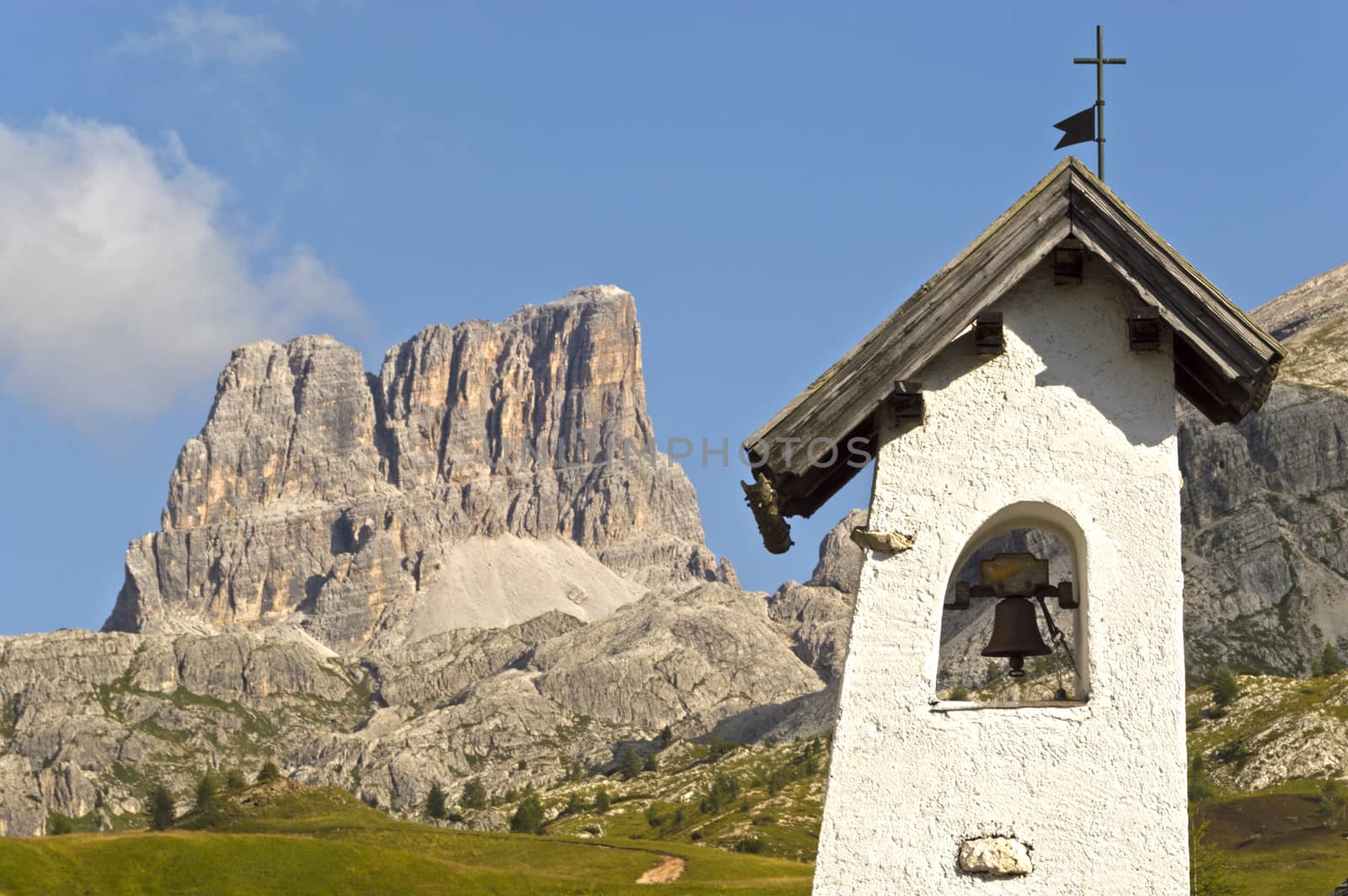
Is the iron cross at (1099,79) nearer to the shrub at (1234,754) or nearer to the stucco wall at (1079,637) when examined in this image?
the stucco wall at (1079,637)

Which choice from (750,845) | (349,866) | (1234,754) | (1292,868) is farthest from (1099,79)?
(1234,754)

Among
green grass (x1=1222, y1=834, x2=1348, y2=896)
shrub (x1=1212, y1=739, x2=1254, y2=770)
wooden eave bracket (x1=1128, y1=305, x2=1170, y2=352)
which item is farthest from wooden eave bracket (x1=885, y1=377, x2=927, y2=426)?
shrub (x1=1212, y1=739, x2=1254, y2=770)

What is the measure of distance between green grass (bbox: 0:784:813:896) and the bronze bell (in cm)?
7556

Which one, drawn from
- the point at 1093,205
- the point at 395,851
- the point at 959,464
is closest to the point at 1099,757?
the point at 959,464

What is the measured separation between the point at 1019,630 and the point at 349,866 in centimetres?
8784

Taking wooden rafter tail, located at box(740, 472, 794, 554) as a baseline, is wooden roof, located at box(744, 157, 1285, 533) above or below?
above

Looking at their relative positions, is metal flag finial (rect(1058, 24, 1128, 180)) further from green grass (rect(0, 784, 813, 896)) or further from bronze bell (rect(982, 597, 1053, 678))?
green grass (rect(0, 784, 813, 896))

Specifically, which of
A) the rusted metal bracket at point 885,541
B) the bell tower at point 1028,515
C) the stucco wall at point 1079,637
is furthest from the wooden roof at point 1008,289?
the rusted metal bracket at point 885,541

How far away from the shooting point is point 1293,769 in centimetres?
17488

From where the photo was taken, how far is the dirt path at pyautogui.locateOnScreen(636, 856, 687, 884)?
363 ft

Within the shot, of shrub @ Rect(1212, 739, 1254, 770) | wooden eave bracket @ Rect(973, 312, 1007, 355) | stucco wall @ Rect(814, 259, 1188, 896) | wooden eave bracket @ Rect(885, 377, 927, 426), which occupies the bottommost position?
stucco wall @ Rect(814, 259, 1188, 896)

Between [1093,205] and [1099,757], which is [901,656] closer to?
[1099,757]

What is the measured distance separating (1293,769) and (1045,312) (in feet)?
593

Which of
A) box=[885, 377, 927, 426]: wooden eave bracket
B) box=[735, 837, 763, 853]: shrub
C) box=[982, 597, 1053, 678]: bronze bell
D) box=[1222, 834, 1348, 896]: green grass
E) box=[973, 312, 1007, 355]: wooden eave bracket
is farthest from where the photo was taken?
box=[735, 837, 763, 853]: shrub
